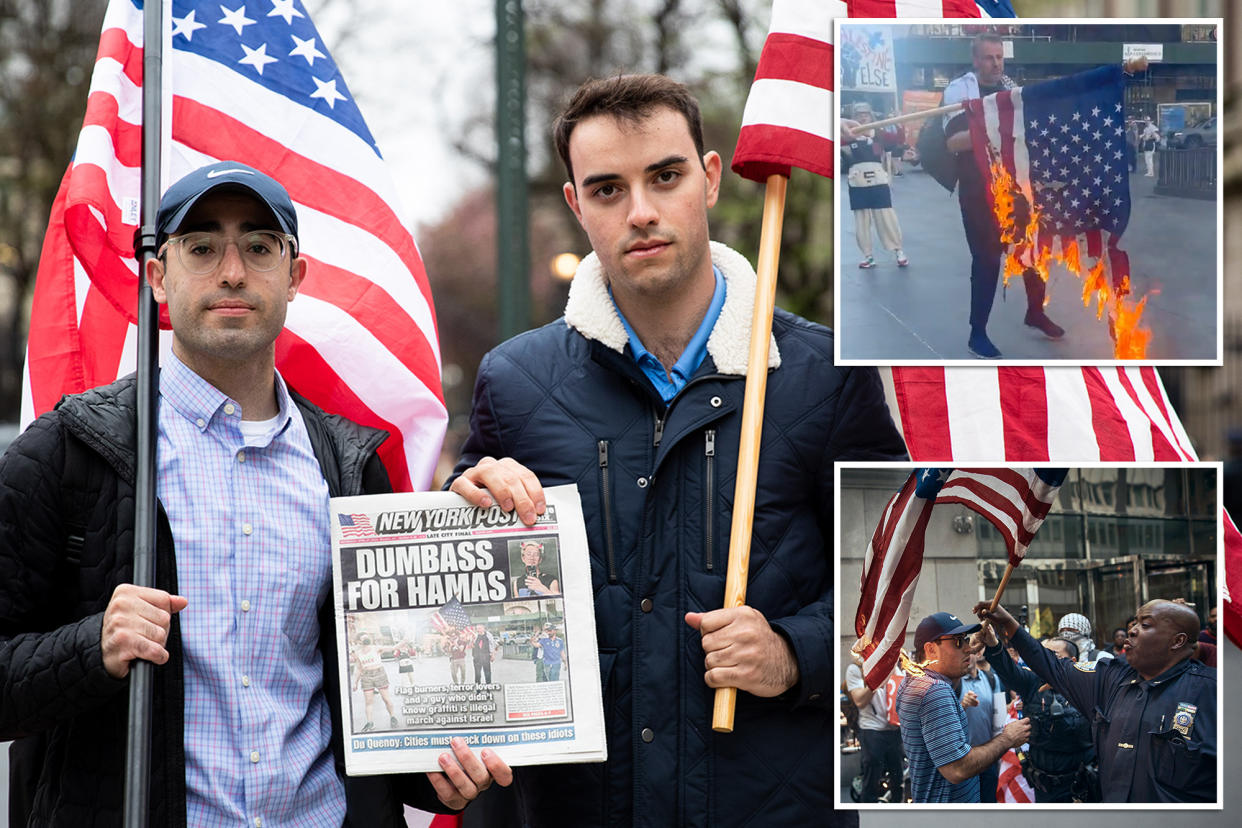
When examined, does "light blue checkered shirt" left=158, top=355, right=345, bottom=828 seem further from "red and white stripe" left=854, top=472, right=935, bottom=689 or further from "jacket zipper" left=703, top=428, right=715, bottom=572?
"red and white stripe" left=854, top=472, right=935, bottom=689

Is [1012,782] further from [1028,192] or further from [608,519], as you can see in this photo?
[1028,192]

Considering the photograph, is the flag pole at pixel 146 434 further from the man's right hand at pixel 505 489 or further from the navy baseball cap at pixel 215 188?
the man's right hand at pixel 505 489

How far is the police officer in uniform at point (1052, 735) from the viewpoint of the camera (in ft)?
8.46

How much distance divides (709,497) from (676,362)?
1.20 ft

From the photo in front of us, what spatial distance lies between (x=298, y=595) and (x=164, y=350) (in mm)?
955

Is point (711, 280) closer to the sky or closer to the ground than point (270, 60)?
closer to the ground

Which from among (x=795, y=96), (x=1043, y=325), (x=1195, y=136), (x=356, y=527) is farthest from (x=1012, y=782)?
(x=795, y=96)

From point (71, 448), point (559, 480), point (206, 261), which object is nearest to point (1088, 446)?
point (559, 480)

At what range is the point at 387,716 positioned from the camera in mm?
2766

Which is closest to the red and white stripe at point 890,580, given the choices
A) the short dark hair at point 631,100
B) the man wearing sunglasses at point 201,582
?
the man wearing sunglasses at point 201,582

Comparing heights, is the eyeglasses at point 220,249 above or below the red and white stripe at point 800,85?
below

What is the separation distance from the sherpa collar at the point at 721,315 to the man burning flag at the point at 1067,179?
623 millimetres

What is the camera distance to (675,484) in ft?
9.66

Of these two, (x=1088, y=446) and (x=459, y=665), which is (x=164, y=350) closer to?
(x=459, y=665)
